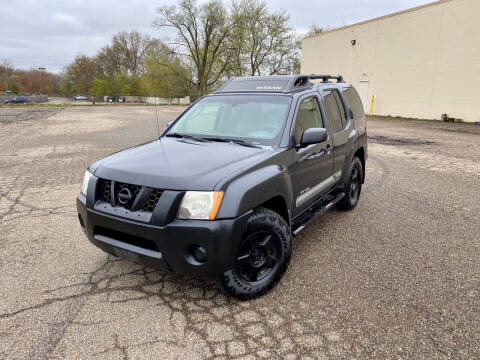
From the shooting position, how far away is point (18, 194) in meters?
5.70

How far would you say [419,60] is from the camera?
2116cm

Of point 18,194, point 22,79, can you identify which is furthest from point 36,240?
point 22,79

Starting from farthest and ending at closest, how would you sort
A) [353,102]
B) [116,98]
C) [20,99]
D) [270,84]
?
1. [116,98]
2. [20,99]
3. [353,102]
4. [270,84]

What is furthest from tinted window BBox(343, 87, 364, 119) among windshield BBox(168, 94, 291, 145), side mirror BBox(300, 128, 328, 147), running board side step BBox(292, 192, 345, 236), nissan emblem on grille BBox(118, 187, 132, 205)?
nissan emblem on grille BBox(118, 187, 132, 205)

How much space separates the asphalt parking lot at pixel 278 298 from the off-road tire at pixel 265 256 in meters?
0.12

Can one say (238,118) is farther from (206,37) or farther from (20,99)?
(20,99)

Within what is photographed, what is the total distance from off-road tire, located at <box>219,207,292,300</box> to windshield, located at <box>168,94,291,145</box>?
80 centimetres

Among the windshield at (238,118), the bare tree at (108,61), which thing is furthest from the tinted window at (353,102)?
the bare tree at (108,61)

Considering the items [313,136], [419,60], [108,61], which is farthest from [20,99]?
[313,136]

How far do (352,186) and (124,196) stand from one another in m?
3.52

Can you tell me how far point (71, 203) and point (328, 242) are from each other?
3852 mm

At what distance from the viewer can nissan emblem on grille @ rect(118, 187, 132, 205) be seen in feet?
8.47

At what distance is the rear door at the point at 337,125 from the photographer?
13.7 ft

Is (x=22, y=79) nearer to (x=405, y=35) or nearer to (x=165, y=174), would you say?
(x=405, y=35)
